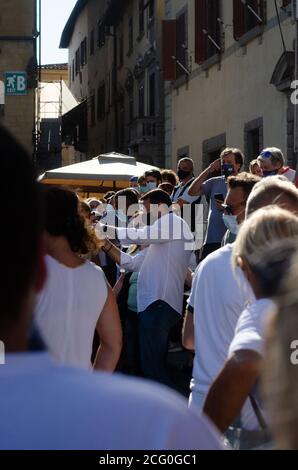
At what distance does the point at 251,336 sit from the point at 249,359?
0.24 feet

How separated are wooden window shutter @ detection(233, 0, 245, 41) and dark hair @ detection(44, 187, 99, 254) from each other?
50.0ft

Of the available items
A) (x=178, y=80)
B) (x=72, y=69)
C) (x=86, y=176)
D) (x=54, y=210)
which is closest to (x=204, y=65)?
(x=178, y=80)

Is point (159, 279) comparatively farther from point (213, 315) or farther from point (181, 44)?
point (181, 44)

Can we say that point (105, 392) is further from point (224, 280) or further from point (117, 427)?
point (224, 280)

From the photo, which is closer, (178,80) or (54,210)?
(54,210)

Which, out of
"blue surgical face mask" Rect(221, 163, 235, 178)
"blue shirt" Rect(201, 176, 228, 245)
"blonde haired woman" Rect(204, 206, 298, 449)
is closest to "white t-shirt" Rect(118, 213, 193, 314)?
"blue surgical face mask" Rect(221, 163, 235, 178)

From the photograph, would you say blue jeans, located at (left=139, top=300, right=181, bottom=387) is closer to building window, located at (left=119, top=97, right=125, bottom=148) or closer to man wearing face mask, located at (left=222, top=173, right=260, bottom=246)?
man wearing face mask, located at (left=222, top=173, right=260, bottom=246)

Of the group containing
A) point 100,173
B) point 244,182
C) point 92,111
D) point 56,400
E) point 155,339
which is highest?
point 92,111

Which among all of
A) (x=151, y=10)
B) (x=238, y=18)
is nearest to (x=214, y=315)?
(x=238, y=18)

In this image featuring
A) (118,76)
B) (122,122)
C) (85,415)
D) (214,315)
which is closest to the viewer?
(85,415)

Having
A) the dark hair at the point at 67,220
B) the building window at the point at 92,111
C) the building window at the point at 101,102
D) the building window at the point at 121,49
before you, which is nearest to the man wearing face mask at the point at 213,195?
the dark hair at the point at 67,220

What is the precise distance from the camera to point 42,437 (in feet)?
4.53

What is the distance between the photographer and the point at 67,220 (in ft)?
16.1

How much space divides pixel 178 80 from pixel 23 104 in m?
16.9
